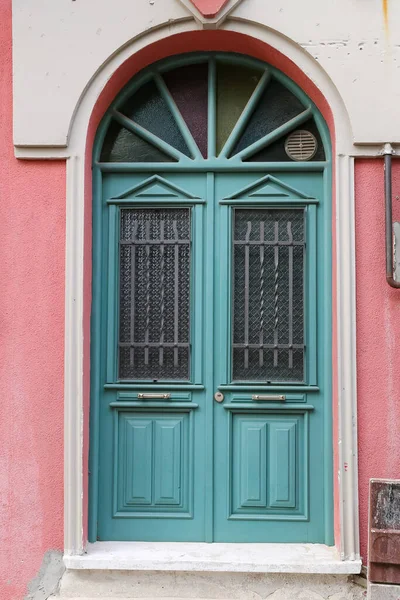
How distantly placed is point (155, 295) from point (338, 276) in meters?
1.29

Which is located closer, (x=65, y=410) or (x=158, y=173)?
(x=65, y=410)

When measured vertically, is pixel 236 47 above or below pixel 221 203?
above

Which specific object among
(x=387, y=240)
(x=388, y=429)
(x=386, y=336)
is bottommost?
(x=388, y=429)

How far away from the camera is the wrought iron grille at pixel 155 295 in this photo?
4785 mm

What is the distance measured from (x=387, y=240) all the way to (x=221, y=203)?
1189mm

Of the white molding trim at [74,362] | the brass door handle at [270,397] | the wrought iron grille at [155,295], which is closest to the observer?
the white molding trim at [74,362]

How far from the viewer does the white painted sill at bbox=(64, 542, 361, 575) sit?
4.35m

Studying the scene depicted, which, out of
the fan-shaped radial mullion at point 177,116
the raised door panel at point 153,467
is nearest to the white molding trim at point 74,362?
the raised door panel at point 153,467

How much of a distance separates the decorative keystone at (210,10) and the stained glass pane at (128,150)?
0.92 m

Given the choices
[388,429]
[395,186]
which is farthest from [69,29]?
[388,429]

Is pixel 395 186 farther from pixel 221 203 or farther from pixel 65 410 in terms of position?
pixel 65 410

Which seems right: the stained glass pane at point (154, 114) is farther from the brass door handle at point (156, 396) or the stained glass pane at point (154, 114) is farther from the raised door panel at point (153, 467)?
the raised door panel at point (153, 467)

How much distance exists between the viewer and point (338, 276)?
14.8ft

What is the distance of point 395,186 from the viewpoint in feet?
14.9
